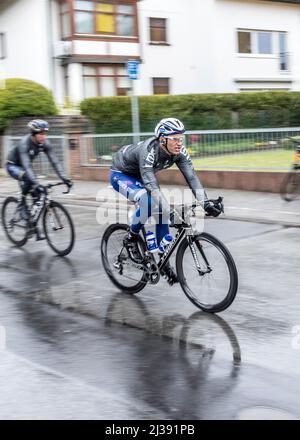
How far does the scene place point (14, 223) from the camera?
967 centimetres

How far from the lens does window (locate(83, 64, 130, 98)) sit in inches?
1162

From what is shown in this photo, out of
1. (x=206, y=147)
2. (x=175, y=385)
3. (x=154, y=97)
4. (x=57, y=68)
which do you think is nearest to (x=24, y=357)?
(x=175, y=385)

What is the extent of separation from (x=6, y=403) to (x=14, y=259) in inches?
187

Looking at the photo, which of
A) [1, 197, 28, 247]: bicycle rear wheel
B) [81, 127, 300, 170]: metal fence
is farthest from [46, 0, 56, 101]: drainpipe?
[1, 197, 28, 247]: bicycle rear wheel

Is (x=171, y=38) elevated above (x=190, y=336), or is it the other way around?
(x=171, y=38)

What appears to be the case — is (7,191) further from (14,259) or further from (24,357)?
(24,357)

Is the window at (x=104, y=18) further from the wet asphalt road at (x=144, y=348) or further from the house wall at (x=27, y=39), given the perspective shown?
the wet asphalt road at (x=144, y=348)

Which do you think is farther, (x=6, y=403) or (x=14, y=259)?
(x=14, y=259)

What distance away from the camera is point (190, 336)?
5.39 metres

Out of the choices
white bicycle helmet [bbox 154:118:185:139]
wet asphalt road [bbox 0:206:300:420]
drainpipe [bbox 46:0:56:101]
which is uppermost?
drainpipe [bbox 46:0:56:101]

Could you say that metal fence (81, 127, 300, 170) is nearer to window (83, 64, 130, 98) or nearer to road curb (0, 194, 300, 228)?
road curb (0, 194, 300, 228)

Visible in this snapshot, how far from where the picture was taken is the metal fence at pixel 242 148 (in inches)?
532

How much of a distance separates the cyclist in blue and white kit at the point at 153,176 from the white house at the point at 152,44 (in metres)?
22.5

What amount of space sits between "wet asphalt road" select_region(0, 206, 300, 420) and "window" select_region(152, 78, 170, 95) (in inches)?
986
